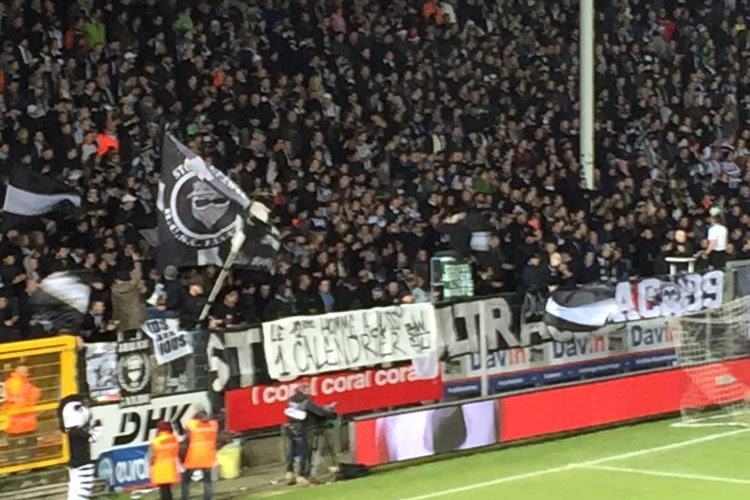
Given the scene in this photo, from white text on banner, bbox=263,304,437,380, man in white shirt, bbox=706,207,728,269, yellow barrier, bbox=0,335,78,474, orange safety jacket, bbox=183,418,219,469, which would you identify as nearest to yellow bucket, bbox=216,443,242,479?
A: white text on banner, bbox=263,304,437,380

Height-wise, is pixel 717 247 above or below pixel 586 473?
above

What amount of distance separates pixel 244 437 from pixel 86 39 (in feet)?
28.1

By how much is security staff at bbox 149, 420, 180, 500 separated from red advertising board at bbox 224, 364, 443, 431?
212cm

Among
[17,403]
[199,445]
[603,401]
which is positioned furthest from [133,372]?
[603,401]

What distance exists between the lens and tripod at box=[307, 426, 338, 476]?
19.9 metres

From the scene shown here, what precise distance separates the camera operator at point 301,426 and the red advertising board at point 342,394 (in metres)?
0.59

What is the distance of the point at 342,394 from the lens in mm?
21094

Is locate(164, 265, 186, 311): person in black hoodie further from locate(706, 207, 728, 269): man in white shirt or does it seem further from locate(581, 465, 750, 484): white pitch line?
locate(706, 207, 728, 269): man in white shirt

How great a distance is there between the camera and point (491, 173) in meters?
28.4

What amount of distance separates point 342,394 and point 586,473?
3561mm

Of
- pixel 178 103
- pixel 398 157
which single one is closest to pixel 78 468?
pixel 178 103

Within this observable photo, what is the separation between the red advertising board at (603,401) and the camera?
881 inches

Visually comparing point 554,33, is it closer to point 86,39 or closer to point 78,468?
point 86,39

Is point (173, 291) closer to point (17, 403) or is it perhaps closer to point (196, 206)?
point (196, 206)
